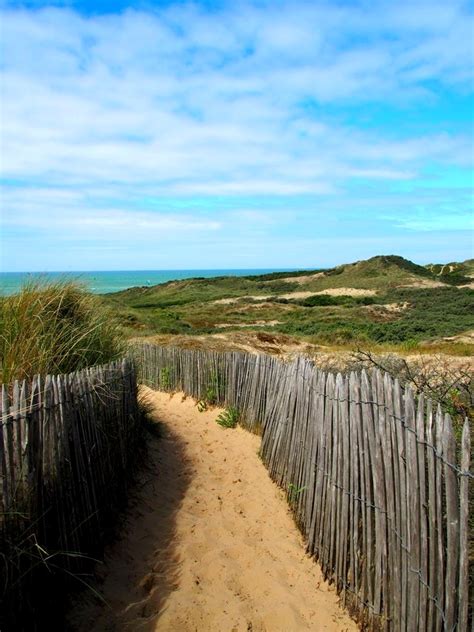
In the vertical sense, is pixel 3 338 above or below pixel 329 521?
above

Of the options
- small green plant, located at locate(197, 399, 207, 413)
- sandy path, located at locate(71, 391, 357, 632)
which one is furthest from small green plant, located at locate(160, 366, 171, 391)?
sandy path, located at locate(71, 391, 357, 632)

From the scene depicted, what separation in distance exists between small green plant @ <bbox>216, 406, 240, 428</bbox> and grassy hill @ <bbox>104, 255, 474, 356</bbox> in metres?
2.33

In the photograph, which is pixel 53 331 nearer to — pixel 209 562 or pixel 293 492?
pixel 209 562

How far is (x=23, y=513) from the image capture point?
307 centimetres

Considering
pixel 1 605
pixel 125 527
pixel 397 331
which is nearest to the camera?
pixel 1 605

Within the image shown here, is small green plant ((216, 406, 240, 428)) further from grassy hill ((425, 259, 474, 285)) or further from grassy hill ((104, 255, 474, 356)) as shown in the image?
grassy hill ((425, 259, 474, 285))

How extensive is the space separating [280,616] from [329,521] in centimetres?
76

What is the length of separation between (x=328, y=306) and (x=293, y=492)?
2762 centimetres

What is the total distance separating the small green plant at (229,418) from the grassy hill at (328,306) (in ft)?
7.63

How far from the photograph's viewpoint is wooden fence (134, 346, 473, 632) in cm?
262

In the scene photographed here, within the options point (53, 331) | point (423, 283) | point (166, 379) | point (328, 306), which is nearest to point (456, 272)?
point (423, 283)

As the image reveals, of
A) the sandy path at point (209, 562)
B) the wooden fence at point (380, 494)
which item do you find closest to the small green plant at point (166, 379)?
the sandy path at point (209, 562)

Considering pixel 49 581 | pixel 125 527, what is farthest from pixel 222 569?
pixel 49 581

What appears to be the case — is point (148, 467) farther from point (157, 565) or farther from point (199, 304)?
point (199, 304)
